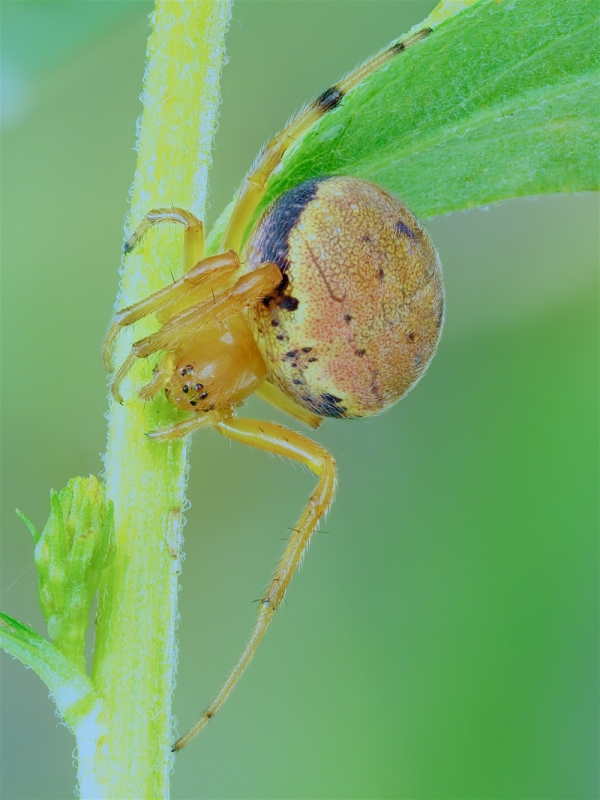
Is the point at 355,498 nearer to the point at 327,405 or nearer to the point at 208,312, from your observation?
the point at 327,405

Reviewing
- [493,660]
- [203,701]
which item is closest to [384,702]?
[493,660]

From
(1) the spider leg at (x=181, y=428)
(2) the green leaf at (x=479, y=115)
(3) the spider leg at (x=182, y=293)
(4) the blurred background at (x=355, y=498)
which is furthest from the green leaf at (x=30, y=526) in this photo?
(4) the blurred background at (x=355, y=498)

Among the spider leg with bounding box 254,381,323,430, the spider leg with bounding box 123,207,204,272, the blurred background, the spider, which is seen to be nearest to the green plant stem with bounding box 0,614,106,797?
the spider

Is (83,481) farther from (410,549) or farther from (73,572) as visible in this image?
(410,549)

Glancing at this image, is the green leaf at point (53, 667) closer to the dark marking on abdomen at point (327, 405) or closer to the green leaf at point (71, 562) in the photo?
the green leaf at point (71, 562)

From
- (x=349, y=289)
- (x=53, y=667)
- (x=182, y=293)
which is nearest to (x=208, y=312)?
(x=182, y=293)

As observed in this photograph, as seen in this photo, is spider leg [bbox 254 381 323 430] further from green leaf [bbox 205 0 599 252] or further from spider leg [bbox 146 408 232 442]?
green leaf [bbox 205 0 599 252]
